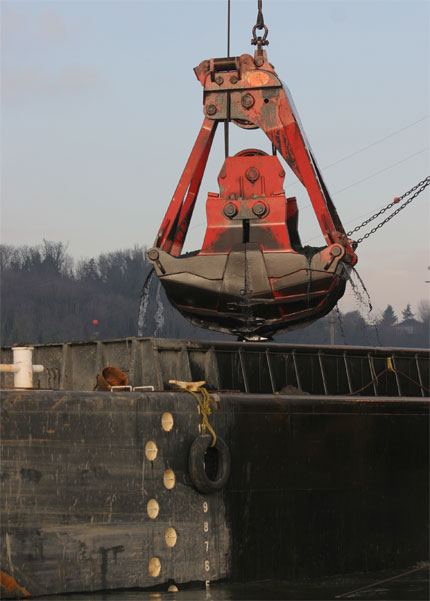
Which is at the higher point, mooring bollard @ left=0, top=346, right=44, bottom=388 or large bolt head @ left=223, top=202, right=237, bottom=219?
large bolt head @ left=223, top=202, right=237, bottom=219

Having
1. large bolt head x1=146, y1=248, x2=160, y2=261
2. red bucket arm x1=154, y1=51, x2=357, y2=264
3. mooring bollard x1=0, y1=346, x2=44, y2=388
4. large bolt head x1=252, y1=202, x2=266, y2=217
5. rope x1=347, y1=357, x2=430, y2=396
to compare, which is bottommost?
mooring bollard x1=0, y1=346, x2=44, y2=388

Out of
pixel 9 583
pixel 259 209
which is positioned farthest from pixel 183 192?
pixel 9 583

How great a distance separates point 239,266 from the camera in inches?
832

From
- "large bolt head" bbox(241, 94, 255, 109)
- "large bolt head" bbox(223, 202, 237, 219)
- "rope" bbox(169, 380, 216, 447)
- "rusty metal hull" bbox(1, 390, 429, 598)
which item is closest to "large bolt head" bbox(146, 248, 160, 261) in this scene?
"large bolt head" bbox(223, 202, 237, 219)

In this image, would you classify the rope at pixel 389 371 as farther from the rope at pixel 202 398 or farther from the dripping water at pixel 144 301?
the dripping water at pixel 144 301

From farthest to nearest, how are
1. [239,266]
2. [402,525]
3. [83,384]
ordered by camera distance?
1. [239,266]
2. [402,525]
3. [83,384]

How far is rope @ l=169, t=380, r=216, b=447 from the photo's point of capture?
16.5m

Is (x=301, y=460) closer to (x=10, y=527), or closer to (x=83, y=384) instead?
(x=83, y=384)

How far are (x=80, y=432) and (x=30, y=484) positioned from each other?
1038mm

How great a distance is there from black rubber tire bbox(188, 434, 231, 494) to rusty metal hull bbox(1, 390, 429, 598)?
0.42 feet

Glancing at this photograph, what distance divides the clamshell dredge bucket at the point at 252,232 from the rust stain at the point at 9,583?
854 cm

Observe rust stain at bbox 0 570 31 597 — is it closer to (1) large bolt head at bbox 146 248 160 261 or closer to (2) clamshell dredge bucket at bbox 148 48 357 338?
(2) clamshell dredge bucket at bbox 148 48 357 338

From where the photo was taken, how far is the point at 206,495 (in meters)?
16.3

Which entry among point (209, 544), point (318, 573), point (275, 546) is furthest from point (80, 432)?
point (318, 573)
